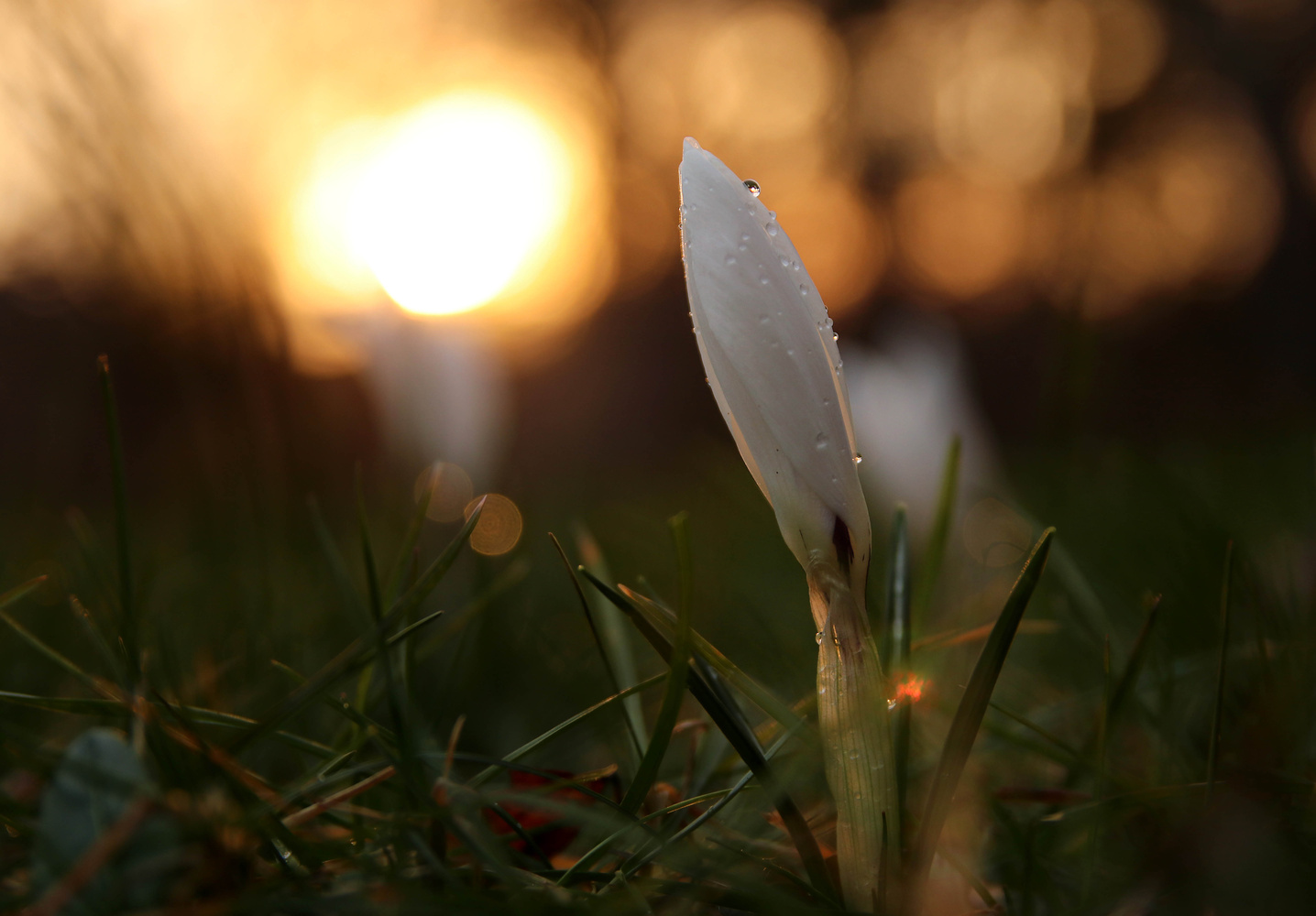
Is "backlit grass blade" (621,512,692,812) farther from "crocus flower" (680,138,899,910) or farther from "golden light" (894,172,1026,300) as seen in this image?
"golden light" (894,172,1026,300)

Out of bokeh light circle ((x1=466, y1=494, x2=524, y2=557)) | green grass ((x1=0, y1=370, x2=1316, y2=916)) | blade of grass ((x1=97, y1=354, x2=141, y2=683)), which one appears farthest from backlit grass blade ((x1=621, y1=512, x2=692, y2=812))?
bokeh light circle ((x1=466, y1=494, x2=524, y2=557))

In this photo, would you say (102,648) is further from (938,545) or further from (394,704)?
(938,545)

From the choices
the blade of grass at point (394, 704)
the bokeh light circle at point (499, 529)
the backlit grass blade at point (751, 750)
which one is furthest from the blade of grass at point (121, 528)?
the bokeh light circle at point (499, 529)

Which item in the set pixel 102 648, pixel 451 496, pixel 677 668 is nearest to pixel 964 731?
pixel 677 668

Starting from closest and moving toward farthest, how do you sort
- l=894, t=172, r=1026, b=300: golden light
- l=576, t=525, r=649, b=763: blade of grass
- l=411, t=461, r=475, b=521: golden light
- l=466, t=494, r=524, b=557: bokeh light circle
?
1. l=576, t=525, r=649, b=763: blade of grass
2. l=466, t=494, r=524, b=557: bokeh light circle
3. l=411, t=461, r=475, b=521: golden light
4. l=894, t=172, r=1026, b=300: golden light

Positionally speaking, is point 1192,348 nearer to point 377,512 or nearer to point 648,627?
point 377,512

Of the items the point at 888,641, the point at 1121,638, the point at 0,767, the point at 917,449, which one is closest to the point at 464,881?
the point at 888,641
